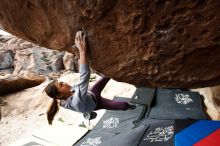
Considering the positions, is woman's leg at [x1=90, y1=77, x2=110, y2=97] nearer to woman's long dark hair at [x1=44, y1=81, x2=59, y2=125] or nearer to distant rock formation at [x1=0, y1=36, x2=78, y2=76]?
woman's long dark hair at [x1=44, y1=81, x2=59, y2=125]

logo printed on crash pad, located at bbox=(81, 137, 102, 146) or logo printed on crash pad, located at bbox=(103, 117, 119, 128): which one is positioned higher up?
logo printed on crash pad, located at bbox=(103, 117, 119, 128)

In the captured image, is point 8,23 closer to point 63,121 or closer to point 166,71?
point 166,71

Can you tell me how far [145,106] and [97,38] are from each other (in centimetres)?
278

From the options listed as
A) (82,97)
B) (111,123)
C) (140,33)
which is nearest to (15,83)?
(111,123)

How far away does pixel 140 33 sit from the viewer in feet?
6.65

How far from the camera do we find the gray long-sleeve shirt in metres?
2.33

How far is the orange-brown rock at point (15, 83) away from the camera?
7535 millimetres

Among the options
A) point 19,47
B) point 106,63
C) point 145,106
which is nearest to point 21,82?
point 19,47

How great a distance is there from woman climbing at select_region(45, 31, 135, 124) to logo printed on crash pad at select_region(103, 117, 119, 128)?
1.07 m

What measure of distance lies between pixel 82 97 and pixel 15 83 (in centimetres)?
552

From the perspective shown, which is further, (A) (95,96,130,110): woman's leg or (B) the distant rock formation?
(B) the distant rock formation

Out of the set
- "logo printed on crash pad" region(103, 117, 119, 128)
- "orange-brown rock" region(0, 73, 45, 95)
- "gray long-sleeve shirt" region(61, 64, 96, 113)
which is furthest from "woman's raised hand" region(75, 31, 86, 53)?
"orange-brown rock" region(0, 73, 45, 95)

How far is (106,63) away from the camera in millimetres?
2322

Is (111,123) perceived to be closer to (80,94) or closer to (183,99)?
(183,99)
